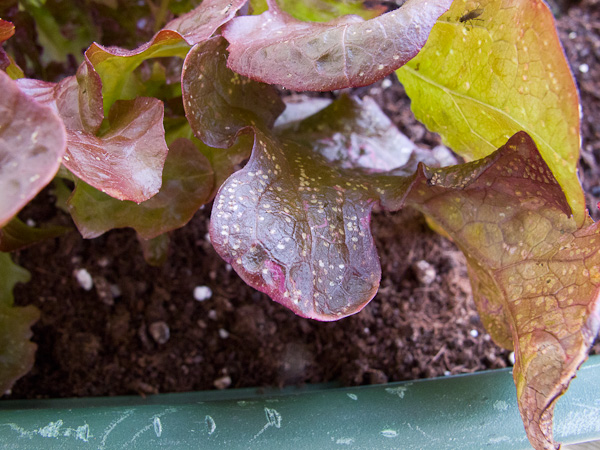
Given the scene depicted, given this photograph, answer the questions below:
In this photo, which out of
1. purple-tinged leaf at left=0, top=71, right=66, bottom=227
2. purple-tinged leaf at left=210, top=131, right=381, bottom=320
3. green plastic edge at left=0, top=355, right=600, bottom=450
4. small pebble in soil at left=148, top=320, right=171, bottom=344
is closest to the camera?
purple-tinged leaf at left=0, top=71, right=66, bottom=227

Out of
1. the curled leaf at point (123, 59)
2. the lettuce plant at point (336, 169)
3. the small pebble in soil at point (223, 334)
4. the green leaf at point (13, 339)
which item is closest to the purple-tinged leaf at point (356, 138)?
the lettuce plant at point (336, 169)

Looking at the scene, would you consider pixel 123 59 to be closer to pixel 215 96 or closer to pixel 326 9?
pixel 215 96

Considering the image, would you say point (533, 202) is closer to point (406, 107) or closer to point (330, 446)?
point (330, 446)

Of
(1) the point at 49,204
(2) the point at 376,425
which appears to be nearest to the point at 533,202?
(2) the point at 376,425

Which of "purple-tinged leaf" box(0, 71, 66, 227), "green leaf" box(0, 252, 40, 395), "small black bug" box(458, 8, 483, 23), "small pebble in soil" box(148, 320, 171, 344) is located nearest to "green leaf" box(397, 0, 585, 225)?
"small black bug" box(458, 8, 483, 23)

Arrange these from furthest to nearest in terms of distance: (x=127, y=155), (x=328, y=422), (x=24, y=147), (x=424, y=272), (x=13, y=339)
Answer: (x=424, y=272) → (x=13, y=339) → (x=328, y=422) → (x=127, y=155) → (x=24, y=147)

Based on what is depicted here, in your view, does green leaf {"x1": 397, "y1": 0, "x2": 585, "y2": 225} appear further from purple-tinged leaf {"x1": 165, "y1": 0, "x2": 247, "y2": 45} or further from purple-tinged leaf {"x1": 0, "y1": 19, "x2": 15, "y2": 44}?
purple-tinged leaf {"x1": 0, "y1": 19, "x2": 15, "y2": 44}

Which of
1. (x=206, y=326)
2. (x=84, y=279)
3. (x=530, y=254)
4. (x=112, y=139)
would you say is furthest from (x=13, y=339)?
(x=530, y=254)

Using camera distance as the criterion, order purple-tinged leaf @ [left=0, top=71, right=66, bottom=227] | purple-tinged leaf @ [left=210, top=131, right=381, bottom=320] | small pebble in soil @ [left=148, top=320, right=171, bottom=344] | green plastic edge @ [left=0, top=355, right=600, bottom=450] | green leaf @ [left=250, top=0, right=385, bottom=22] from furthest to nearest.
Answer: small pebble in soil @ [left=148, top=320, right=171, bottom=344] < green leaf @ [left=250, top=0, right=385, bottom=22] < green plastic edge @ [left=0, top=355, right=600, bottom=450] < purple-tinged leaf @ [left=210, top=131, right=381, bottom=320] < purple-tinged leaf @ [left=0, top=71, right=66, bottom=227]
